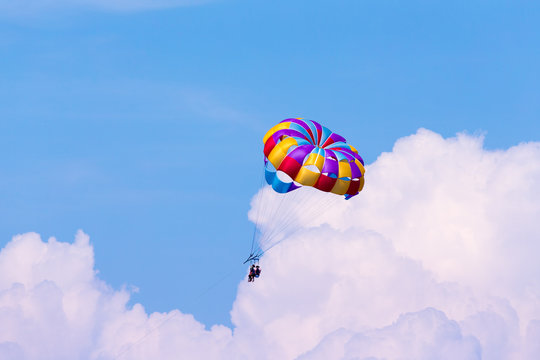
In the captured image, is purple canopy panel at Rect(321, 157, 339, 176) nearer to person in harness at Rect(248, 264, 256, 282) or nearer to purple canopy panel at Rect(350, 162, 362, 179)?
purple canopy panel at Rect(350, 162, 362, 179)

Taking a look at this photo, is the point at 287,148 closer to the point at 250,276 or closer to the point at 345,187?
the point at 345,187

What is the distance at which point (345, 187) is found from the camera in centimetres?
7238

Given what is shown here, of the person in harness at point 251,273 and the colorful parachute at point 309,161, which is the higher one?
the colorful parachute at point 309,161

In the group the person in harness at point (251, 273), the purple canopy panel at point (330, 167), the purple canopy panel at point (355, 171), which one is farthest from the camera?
the purple canopy panel at point (355, 171)

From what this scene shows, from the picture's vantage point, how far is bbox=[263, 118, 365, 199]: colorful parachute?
71438 mm

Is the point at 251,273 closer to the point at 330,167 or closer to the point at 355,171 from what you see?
the point at 330,167

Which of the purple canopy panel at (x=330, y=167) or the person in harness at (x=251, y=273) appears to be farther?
the person in harness at (x=251, y=273)

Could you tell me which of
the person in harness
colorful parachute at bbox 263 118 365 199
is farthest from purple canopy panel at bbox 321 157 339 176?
the person in harness

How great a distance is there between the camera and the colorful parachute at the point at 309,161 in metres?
71.4

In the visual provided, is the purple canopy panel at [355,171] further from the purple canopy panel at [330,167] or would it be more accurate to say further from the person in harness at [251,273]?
the person in harness at [251,273]

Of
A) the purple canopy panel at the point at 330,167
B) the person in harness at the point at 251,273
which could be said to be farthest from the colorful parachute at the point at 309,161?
the person in harness at the point at 251,273

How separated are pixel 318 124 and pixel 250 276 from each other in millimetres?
14321

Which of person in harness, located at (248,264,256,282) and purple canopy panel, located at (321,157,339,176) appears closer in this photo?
purple canopy panel, located at (321,157,339,176)

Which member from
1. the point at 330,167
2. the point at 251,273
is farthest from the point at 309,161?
the point at 251,273
